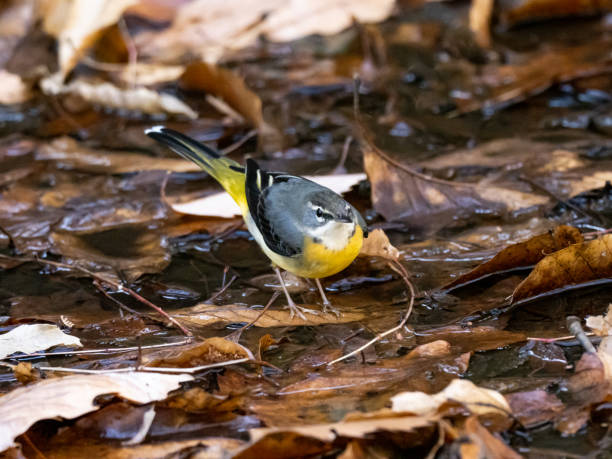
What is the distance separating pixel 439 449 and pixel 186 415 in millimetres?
1092

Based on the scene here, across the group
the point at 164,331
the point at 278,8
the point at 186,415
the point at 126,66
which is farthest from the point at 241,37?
the point at 186,415

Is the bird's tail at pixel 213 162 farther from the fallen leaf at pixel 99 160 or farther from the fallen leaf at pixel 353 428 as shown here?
the fallen leaf at pixel 353 428

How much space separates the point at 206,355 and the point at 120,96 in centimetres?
424

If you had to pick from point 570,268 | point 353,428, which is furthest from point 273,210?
point 353,428

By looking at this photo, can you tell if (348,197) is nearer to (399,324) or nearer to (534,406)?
(399,324)

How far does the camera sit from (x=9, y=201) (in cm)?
553

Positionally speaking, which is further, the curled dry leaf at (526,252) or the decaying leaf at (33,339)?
the curled dry leaf at (526,252)

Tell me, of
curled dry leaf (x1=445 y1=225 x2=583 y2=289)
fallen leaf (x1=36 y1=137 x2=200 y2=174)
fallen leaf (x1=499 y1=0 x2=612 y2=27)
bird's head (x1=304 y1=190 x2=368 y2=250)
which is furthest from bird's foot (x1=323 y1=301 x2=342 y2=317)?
fallen leaf (x1=499 y1=0 x2=612 y2=27)

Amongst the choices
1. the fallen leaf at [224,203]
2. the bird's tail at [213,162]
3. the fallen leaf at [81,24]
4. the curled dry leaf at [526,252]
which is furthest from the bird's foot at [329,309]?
the fallen leaf at [81,24]

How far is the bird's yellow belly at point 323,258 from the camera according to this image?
4146 millimetres

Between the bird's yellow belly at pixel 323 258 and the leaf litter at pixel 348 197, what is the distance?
0.60 ft

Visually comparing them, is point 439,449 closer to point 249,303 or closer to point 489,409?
point 489,409

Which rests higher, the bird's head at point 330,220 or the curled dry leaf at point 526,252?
the bird's head at point 330,220

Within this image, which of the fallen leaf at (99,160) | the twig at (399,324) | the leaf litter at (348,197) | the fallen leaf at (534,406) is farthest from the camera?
the fallen leaf at (99,160)
